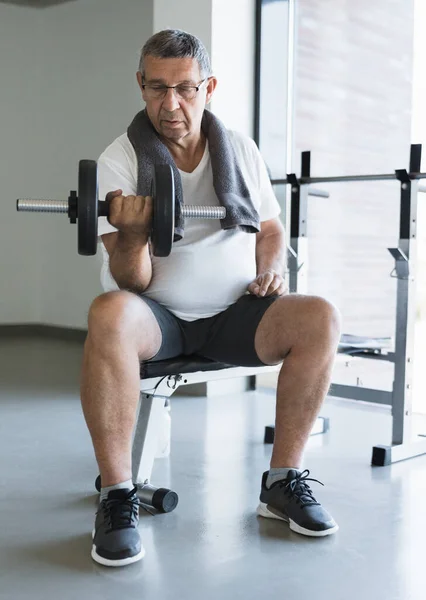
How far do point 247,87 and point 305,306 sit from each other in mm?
2165

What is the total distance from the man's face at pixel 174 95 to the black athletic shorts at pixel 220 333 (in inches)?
18.5

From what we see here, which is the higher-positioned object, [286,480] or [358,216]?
[358,216]

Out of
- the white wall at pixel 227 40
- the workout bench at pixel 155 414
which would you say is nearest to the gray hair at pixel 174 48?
the workout bench at pixel 155 414

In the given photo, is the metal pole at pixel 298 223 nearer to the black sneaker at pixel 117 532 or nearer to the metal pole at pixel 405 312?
the metal pole at pixel 405 312

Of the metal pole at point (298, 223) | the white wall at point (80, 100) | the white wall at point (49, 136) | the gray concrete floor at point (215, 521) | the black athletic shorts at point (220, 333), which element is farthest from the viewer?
the white wall at point (49, 136)

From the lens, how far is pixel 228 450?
2.88 m

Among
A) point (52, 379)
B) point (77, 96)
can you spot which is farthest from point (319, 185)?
point (77, 96)

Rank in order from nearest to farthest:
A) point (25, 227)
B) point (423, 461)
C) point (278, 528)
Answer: point (278, 528) → point (423, 461) → point (25, 227)

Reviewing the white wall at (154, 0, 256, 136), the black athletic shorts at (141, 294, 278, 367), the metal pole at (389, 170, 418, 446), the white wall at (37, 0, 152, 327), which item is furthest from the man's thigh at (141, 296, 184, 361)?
the white wall at (37, 0, 152, 327)

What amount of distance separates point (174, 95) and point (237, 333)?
2.07 ft

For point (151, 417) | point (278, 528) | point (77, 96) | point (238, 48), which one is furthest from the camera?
point (77, 96)

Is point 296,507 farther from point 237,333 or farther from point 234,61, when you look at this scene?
point 234,61

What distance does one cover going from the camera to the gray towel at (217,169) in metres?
2.15

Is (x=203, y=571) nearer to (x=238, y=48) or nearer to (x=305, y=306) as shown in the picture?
(x=305, y=306)
